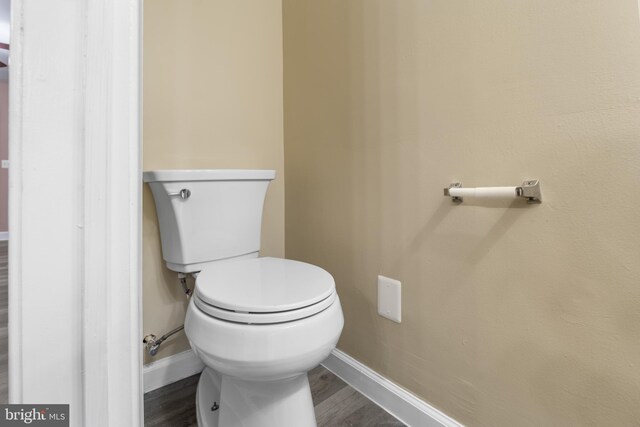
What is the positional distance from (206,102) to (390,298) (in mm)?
1004

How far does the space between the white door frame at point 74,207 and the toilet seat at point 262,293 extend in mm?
288

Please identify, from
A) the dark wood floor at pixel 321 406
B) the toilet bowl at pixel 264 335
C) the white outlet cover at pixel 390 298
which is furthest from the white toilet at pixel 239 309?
the white outlet cover at pixel 390 298

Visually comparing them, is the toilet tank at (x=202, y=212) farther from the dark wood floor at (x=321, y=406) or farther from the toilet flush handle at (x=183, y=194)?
the dark wood floor at (x=321, y=406)

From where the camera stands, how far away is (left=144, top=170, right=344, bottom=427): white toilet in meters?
0.63

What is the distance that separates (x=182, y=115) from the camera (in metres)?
1.14

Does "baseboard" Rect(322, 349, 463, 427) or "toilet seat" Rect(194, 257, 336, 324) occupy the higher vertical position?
"toilet seat" Rect(194, 257, 336, 324)

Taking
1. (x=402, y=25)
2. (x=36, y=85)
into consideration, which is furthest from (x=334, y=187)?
(x=36, y=85)

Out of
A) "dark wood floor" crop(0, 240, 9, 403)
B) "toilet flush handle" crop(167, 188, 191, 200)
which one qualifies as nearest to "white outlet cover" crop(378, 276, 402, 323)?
"toilet flush handle" crop(167, 188, 191, 200)

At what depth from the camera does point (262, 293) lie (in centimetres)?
71

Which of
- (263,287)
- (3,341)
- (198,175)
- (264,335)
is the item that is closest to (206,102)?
(198,175)

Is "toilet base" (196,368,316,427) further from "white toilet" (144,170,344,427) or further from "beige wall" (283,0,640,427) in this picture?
"beige wall" (283,0,640,427)

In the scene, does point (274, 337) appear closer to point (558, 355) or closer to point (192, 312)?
point (192, 312)

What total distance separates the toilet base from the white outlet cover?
0.35m

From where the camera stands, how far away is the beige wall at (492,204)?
1.92 ft
